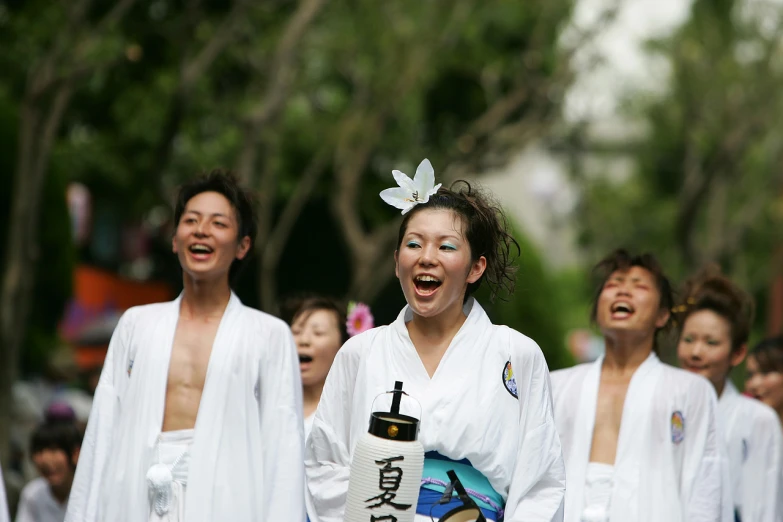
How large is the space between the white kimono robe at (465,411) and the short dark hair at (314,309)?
6.43ft

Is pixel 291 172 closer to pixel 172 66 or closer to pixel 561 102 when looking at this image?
pixel 561 102

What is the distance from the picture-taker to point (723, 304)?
7.12 meters

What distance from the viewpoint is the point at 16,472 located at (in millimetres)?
10023

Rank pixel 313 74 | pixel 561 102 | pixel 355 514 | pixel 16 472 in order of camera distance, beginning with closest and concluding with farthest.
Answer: pixel 355 514, pixel 16 472, pixel 561 102, pixel 313 74

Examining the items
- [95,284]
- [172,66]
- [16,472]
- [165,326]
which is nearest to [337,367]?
[165,326]

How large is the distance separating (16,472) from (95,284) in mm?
10560

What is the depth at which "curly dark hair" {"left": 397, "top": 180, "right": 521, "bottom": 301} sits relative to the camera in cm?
440

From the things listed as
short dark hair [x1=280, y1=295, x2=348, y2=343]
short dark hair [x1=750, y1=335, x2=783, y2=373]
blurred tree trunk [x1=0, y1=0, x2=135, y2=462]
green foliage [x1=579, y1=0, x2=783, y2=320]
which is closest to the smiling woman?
short dark hair [x1=280, y1=295, x2=348, y2=343]

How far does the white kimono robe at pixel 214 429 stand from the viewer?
198 inches

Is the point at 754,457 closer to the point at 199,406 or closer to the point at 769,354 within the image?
the point at 769,354

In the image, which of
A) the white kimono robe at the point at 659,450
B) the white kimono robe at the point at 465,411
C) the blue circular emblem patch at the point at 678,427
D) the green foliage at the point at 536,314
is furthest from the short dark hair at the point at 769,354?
the green foliage at the point at 536,314

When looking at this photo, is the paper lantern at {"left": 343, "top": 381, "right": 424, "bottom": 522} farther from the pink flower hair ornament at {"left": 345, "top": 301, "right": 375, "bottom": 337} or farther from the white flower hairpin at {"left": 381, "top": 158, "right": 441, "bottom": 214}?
the pink flower hair ornament at {"left": 345, "top": 301, "right": 375, "bottom": 337}

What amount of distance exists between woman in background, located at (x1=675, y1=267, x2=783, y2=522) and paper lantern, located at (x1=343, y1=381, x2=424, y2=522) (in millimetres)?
3537

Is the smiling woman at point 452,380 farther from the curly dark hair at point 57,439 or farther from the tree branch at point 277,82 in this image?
the tree branch at point 277,82
